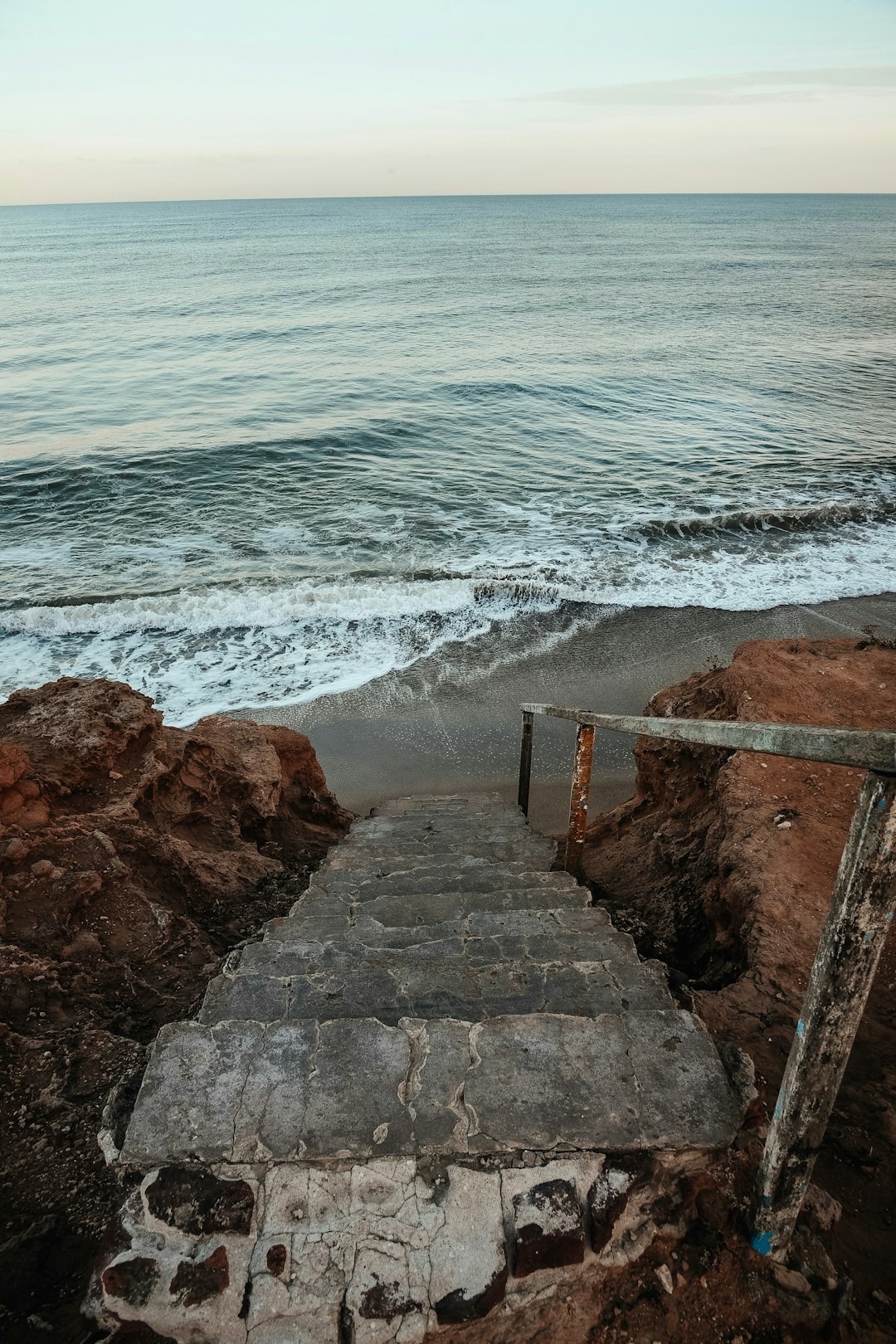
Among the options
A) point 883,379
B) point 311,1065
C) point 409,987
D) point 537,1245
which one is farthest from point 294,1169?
point 883,379

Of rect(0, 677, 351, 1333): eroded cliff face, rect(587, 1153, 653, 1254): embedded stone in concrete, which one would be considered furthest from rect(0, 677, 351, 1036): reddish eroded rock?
rect(587, 1153, 653, 1254): embedded stone in concrete

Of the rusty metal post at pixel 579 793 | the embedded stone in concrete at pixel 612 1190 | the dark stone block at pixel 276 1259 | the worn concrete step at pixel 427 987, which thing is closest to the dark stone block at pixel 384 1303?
the dark stone block at pixel 276 1259

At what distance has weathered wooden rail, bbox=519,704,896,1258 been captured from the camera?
66.6 inches

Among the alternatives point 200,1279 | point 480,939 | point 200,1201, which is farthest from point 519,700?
point 200,1279

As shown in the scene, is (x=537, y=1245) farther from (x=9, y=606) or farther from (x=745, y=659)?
(x=9, y=606)

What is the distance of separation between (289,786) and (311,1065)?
5.29 meters

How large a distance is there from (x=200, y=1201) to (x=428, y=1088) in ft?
2.40

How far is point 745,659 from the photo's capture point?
7.09 meters

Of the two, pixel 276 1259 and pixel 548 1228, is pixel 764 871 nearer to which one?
pixel 548 1228

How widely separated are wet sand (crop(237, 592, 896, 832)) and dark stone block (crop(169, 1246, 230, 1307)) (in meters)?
7.00

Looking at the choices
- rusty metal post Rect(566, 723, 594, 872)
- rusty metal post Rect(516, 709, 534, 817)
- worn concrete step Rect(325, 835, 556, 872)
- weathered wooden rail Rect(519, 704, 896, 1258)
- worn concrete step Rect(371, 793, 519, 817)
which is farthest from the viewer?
worn concrete step Rect(371, 793, 519, 817)

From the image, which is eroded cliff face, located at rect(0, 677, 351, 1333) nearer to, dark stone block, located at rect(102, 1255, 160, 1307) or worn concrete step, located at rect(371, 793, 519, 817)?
dark stone block, located at rect(102, 1255, 160, 1307)

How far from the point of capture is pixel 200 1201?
6.93 feet

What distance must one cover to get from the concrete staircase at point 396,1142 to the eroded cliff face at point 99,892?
493 millimetres
